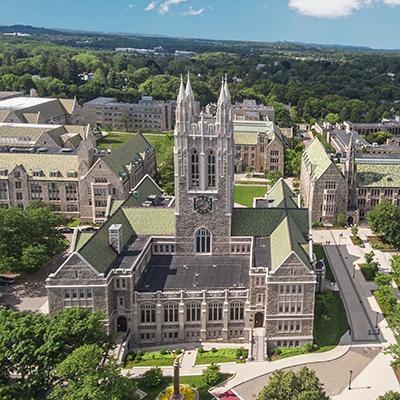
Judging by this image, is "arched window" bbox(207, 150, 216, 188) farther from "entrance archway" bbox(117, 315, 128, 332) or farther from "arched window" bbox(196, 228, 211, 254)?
"entrance archway" bbox(117, 315, 128, 332)

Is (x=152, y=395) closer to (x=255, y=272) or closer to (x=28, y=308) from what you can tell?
(x=255, y=272)

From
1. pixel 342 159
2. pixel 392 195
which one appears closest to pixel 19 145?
pixel 342 159

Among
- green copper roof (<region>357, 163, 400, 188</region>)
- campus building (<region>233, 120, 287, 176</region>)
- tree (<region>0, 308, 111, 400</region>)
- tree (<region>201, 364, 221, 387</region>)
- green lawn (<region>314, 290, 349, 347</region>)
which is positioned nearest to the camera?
tree (<region>0, 308, 111, 400</region>)

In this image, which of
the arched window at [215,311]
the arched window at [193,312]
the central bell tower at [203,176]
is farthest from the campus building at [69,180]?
the arched window at [215,311]

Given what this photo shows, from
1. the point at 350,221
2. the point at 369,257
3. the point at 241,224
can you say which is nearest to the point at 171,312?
the point at 241,224

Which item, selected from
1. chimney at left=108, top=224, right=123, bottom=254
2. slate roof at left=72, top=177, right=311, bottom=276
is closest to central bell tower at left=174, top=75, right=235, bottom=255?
slate roof at left=72, top=177, right=311, bottom=276

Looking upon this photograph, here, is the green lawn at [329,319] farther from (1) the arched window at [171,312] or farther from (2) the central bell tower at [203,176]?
(1) the arched window at [171,312]
